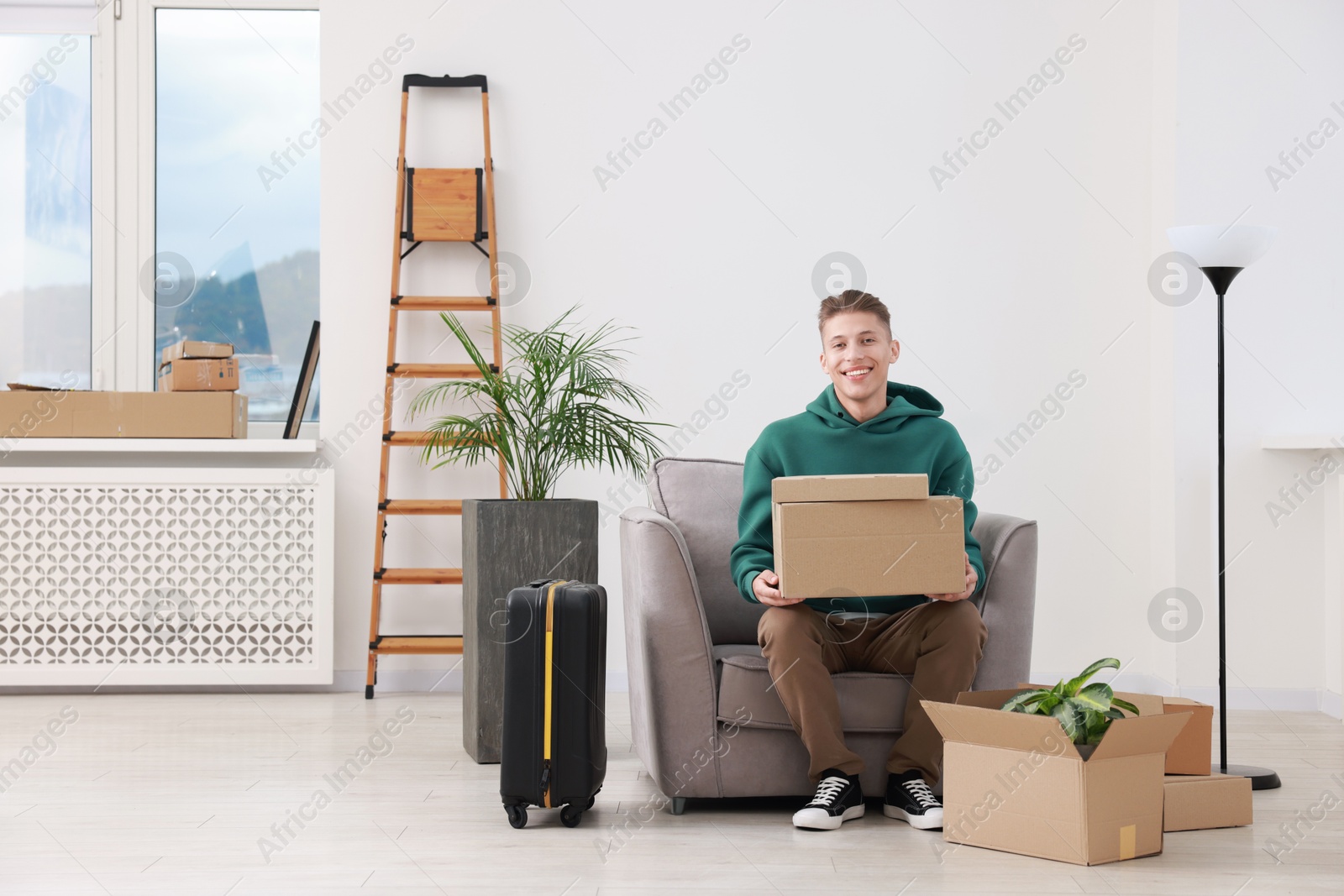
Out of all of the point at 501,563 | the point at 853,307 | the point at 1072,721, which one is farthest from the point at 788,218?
the point at 1072,721

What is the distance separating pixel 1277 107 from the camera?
135 inches

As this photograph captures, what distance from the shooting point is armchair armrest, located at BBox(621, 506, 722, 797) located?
7.26 feet

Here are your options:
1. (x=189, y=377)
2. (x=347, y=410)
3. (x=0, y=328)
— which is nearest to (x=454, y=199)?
(x=347, y=410)

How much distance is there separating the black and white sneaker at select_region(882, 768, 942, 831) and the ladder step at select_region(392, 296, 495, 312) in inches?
83.3

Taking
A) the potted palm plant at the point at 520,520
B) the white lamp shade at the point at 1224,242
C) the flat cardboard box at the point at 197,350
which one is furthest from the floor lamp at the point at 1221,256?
the flat cardboard box at the point at 197,350

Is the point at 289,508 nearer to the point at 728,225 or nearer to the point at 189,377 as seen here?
the point at 189,377

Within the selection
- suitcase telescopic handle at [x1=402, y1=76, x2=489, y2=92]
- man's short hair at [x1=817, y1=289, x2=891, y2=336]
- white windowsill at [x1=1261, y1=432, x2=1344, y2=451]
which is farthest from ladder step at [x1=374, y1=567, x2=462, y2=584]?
white windowsill at [x1=1261, y1=432, x2=1344, y2=451]

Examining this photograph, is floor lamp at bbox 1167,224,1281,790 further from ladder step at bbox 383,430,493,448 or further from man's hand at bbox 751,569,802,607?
ladder step at bbox 383,430,493,448

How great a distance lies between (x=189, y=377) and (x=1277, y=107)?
140 inches

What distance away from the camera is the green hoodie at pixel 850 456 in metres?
2.32

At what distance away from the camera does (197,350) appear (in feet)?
11.8

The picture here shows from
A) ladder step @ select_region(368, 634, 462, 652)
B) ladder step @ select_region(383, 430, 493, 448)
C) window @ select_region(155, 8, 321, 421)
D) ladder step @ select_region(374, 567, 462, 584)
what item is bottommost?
ladder step @ select_region(368, 634, 462, 652)

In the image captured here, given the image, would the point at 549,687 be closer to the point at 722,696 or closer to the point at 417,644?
the point at 722,696

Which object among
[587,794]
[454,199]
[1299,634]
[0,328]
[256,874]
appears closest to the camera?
[256,874]
